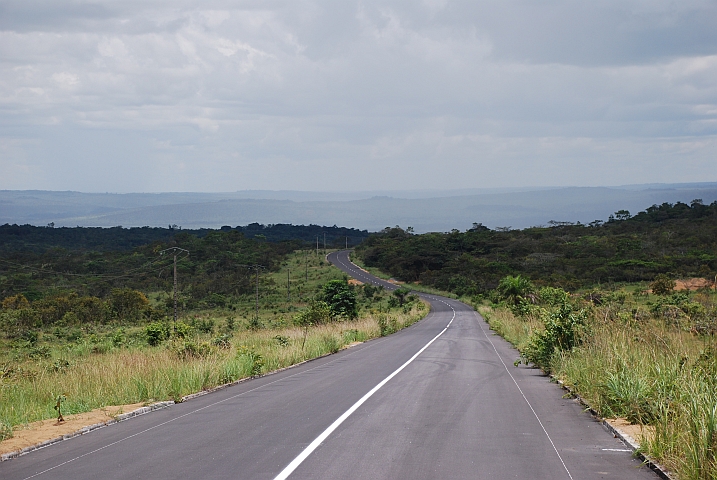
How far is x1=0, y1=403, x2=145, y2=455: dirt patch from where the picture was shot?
9.40 metres

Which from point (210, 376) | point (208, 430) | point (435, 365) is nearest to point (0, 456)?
point (208, 430)

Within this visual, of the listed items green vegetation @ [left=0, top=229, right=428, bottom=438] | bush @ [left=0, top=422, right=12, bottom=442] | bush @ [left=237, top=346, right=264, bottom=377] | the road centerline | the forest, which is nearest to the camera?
the road centerline

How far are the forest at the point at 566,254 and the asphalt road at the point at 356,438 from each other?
201 ft

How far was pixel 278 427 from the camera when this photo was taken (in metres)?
9.99

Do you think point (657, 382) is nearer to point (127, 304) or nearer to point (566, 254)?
point (127, 304)

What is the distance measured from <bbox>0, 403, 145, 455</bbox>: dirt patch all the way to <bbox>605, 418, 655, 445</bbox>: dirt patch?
24.1 feet

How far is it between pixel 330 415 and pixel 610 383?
162 inches

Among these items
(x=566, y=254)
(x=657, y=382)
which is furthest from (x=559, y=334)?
(x=566, y=254)

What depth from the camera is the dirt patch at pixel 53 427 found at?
940 centimetres

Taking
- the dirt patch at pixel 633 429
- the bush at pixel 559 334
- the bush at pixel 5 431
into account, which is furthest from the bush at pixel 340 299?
the dirt patch at pixel 633 429

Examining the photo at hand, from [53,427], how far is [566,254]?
100738mm

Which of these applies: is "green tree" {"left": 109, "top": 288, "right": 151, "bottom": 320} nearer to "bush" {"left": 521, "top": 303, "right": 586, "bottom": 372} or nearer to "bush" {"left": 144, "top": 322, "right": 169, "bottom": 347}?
"bush" {"left": 144, "top": 322, "right": 169, "bottom": 347}

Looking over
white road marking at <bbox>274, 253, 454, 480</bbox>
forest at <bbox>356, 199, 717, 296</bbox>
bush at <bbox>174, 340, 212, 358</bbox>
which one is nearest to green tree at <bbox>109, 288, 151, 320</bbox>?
forest at <bbox>356, 199, 717, 296</bbox>

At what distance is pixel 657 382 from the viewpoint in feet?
32.3
